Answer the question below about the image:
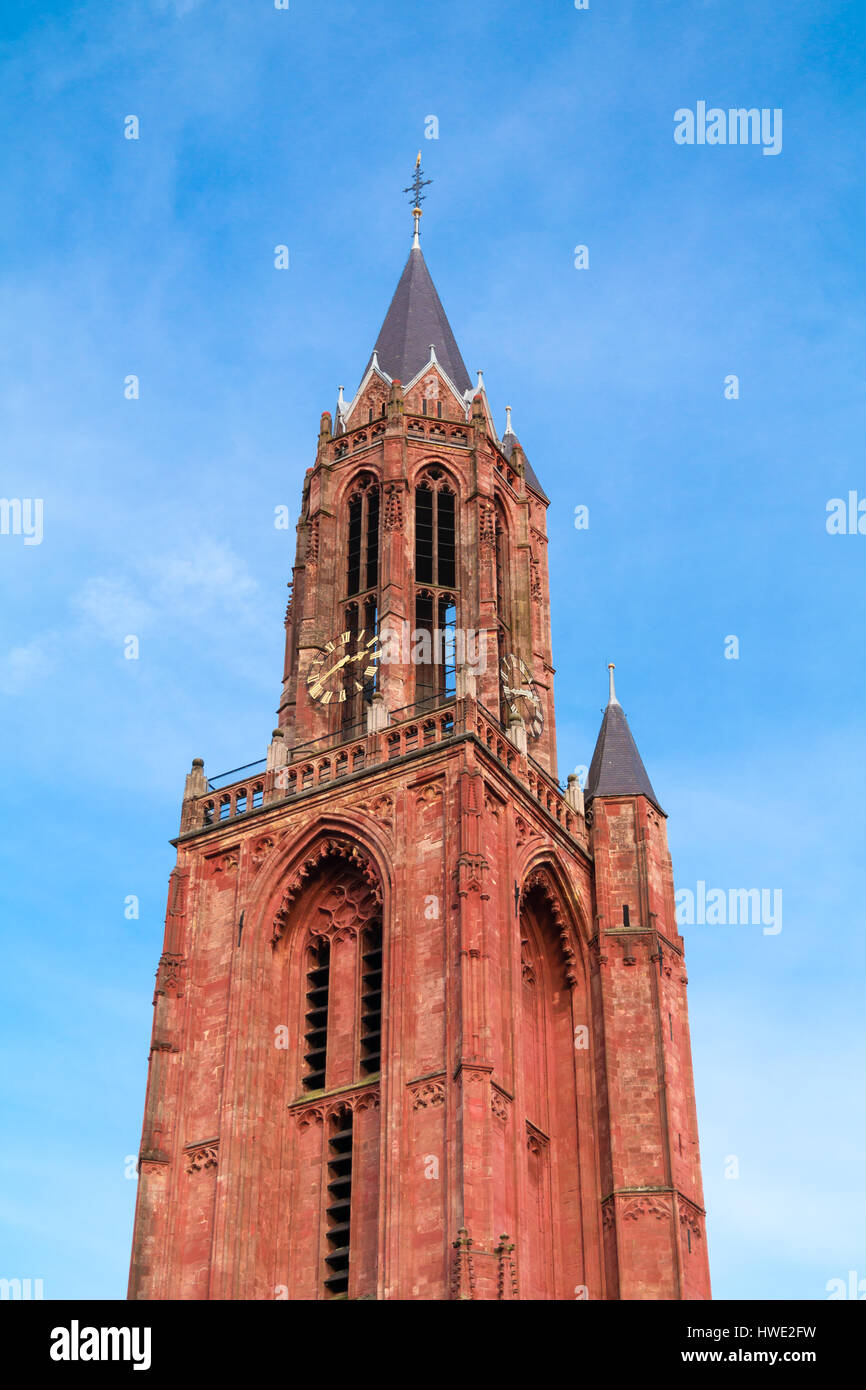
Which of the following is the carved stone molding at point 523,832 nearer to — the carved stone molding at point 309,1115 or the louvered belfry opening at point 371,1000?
the louvered belfry opening at point 371,1000

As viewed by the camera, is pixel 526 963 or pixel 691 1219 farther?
pixel 526 963

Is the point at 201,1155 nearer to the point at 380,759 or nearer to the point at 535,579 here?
the point at 380,759

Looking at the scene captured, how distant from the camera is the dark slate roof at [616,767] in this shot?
156 ft

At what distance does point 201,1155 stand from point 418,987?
5.88m

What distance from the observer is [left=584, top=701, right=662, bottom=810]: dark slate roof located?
156 ft

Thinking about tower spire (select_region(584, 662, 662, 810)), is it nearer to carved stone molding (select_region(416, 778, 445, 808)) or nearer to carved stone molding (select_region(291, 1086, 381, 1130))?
carved stone molding (select_region(416, 778, 445, 808))

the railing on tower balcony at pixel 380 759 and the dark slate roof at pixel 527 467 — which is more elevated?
the dark slate roof at pixel 527 467

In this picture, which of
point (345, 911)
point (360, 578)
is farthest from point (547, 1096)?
point (360, 578)

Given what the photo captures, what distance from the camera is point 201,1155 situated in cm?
3978

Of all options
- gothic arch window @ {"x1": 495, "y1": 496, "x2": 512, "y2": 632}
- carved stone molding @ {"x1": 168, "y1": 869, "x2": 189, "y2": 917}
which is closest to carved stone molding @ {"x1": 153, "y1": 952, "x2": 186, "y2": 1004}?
carved stone molding @ {"x1": 168, "y1": 869, "x2": 189, "y2": 917}

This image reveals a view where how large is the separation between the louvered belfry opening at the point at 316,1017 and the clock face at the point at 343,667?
24.6 feet

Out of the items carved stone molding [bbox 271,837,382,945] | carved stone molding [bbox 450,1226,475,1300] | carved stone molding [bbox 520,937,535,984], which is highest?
carved stone molding [bbox 271,837,382,945]

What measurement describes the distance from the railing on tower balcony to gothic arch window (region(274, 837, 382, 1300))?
210 centimetres

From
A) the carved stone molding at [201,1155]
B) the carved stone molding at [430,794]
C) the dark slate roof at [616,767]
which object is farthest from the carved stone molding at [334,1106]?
the dark slate roof at [616,767]
